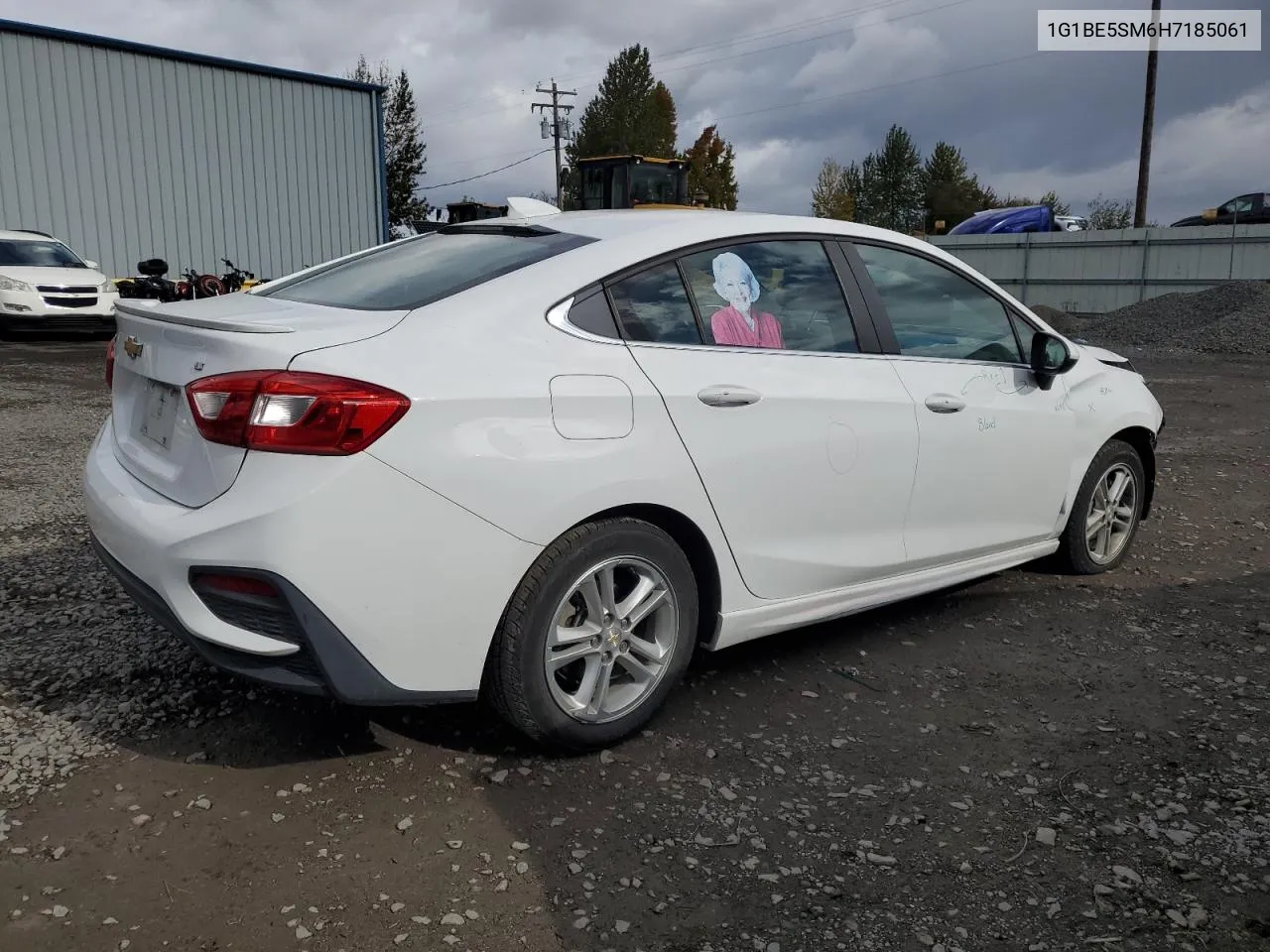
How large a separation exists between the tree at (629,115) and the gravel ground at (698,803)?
62619 mm

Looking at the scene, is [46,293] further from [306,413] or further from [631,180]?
[306,413]

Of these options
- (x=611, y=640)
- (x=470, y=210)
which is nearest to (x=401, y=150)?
(x=470, y=210)

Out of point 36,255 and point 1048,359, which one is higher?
point 36,255

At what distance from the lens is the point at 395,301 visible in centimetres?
311

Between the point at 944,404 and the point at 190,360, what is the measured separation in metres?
2.60

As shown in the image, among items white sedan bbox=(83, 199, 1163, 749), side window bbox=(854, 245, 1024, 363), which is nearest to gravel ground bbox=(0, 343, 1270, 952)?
white sedan bbox=(83, 199, 1163, 749)

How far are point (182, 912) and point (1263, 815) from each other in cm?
280

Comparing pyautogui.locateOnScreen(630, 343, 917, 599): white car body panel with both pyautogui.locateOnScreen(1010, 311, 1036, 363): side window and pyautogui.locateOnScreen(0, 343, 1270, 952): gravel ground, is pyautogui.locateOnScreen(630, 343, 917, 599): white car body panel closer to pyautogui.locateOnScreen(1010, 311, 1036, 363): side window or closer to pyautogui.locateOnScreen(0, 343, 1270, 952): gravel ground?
pyautogui.locateOnScreen(0, 343, 1270, 952): gravel ground

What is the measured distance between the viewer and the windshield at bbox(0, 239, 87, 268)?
16.2 metres

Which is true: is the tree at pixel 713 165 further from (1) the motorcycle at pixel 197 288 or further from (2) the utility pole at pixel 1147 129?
(1) the motorcycle at pixel 197 288

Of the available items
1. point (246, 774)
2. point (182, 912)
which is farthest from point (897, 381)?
point (182, 912)

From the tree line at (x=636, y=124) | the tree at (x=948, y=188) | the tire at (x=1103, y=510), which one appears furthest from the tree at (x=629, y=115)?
the tire at (x=1103, y=510)

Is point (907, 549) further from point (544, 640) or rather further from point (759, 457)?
point (544, 640)

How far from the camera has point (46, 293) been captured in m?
15.5
